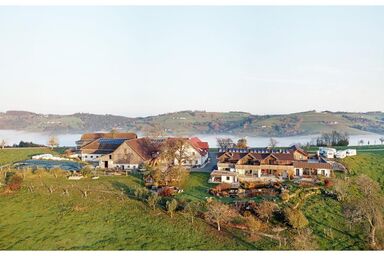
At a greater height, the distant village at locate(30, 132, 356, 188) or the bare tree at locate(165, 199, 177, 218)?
the distant village at locate(30, 132, 356, 188)

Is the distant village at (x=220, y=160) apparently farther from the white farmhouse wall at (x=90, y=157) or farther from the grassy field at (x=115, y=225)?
the grassy field at (x=115, y=225)

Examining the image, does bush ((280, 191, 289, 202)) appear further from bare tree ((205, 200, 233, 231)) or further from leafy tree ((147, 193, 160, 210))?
leafy tree ((147, 193, 160, 210))

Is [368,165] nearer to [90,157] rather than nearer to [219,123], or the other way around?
[90,157]

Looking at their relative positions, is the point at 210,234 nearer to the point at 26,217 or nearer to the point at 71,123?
the point at 26,217

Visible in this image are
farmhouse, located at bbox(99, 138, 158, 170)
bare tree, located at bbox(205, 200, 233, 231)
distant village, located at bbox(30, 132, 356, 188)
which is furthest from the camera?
farmhouse, located at bbox(99, 138, 158, 170)

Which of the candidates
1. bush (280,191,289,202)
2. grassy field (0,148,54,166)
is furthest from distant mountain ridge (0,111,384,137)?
bush (280,191,289,202)

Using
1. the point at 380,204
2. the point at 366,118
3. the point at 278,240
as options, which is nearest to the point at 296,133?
the point at 366,118
